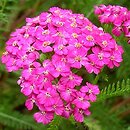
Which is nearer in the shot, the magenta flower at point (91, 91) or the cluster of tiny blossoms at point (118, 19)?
the magenta flower at point (91, 91)

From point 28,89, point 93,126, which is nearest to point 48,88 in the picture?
point 28,89

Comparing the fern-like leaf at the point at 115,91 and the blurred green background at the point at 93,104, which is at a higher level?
the fern-like leaf at the point at 115,91

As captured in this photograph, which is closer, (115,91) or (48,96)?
(48,96)

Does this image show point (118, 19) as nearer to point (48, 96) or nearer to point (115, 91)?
point (115, 91)

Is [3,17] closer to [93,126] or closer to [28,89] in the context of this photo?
[28,89]

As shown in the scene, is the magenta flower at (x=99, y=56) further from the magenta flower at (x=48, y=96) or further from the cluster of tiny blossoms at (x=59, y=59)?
the magenta flower at (x=48, y=96)

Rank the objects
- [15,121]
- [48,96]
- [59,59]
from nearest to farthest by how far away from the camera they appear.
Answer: [48,96], [59,59], [15,121]

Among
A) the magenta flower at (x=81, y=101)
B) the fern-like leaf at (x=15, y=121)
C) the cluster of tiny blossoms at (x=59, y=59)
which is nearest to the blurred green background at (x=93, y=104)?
the fern-like leaf at (x=15, y=121)

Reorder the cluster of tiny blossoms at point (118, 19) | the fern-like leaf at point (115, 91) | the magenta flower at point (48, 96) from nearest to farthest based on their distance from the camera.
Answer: the magenta flower at point (48, 96)
the fern-like leaf at point (115, 91)
the cluster of tiny blossoms at point (118, 19)

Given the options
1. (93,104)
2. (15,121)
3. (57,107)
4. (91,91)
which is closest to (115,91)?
(91,91)
